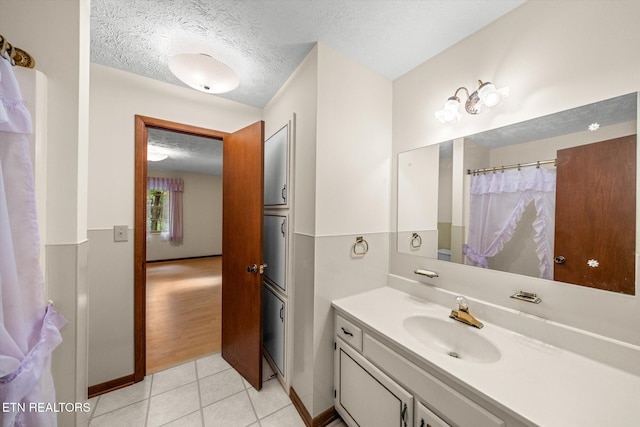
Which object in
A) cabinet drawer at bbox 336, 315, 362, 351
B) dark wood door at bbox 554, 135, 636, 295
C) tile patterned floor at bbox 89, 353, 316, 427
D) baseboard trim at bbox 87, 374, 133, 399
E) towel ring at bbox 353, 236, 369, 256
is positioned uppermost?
dark wood door at bbox 554, 135, 636, 295

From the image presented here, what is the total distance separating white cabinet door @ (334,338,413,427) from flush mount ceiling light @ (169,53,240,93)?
1820 mm

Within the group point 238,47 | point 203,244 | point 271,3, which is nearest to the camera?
point 271,3

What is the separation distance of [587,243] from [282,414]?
1.94m

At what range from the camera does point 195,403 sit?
155 centimetres

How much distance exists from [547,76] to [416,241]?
1.08 metres

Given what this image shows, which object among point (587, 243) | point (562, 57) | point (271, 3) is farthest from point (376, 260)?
point (271, 3)

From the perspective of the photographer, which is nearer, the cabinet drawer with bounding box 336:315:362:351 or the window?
the cabinet drawer with bounding box 336:315:362:351

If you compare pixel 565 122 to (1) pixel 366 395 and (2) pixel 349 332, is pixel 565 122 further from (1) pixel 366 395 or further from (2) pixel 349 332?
(1) pixel 366 395

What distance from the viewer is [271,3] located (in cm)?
112

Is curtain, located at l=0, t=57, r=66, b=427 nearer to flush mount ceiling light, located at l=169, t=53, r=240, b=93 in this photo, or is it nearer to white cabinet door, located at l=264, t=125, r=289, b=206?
flush mount ceiling light, located at l=169, t=53, r=240, b=93

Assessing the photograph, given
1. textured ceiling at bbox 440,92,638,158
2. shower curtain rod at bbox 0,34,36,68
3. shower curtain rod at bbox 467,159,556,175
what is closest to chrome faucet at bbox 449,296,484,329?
shower curtain rod at bbox 467,159,556,175

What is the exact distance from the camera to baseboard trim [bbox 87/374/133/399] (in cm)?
161

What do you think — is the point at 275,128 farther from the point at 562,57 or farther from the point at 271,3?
the point at 562,57

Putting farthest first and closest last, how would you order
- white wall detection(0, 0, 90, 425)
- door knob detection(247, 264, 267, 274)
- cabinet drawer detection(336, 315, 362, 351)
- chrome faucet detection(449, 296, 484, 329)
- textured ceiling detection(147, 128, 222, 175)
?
1. textured ceiling detection(147, 128, 222, 175)
2. door knob detection(247, 264, 267, 274)
3. cabinet drawer detection(336, 315, 362, 351)
4. chrome faucet detection(449, 296, 484, 329)
5. white wall detection(0, 0, 90, 425)
